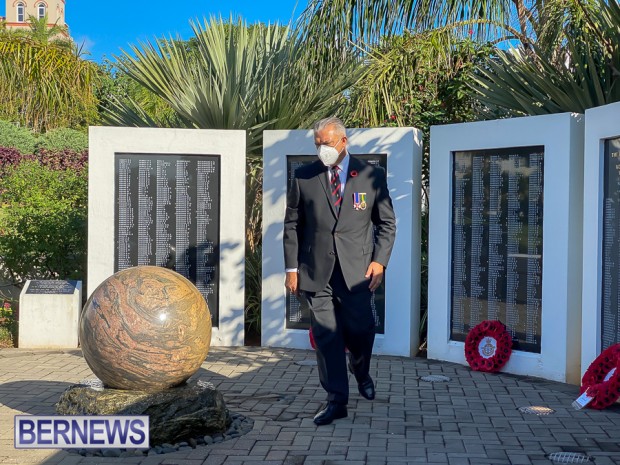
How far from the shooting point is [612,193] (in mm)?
6910

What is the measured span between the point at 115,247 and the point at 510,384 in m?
4.38

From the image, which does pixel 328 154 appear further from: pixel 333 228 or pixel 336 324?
pixel 336 324

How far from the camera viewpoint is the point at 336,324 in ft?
19.3

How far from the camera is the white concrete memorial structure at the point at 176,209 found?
9.30m

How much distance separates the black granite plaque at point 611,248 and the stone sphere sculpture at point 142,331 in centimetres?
332

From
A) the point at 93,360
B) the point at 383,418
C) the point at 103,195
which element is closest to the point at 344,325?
the point at 383,418

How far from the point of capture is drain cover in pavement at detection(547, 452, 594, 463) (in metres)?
4.99

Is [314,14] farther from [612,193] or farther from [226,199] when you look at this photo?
[612,193]

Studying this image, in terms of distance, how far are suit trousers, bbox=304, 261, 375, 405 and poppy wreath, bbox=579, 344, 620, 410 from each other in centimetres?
176

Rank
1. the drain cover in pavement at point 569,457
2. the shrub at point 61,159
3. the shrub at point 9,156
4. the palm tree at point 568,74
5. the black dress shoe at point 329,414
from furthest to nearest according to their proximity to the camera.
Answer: the shrub at point 61,159 < the shrub at point 9,156 < the palm tree at point 568,74 < the black dress shoe at point 329,414 < the drain cover in pavement at point 569,457

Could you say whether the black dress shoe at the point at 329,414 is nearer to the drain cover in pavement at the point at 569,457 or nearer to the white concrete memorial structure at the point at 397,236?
the drain cover in pavement at the point at 569,457

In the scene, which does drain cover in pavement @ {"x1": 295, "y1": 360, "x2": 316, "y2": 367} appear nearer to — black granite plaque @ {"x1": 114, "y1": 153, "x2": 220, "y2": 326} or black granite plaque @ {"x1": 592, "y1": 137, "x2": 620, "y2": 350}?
black granite plaque @ {"x1": 114, "y1": 153, "x2": 220, "y2": 326}

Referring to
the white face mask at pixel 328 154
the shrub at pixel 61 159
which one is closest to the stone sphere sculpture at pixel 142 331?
the white face mask at pixel 328 154

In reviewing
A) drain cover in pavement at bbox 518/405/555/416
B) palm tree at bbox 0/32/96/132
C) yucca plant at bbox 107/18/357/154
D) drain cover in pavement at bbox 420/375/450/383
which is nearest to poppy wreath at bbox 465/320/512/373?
drain cover in pavement at bbox 420/375/450/383
